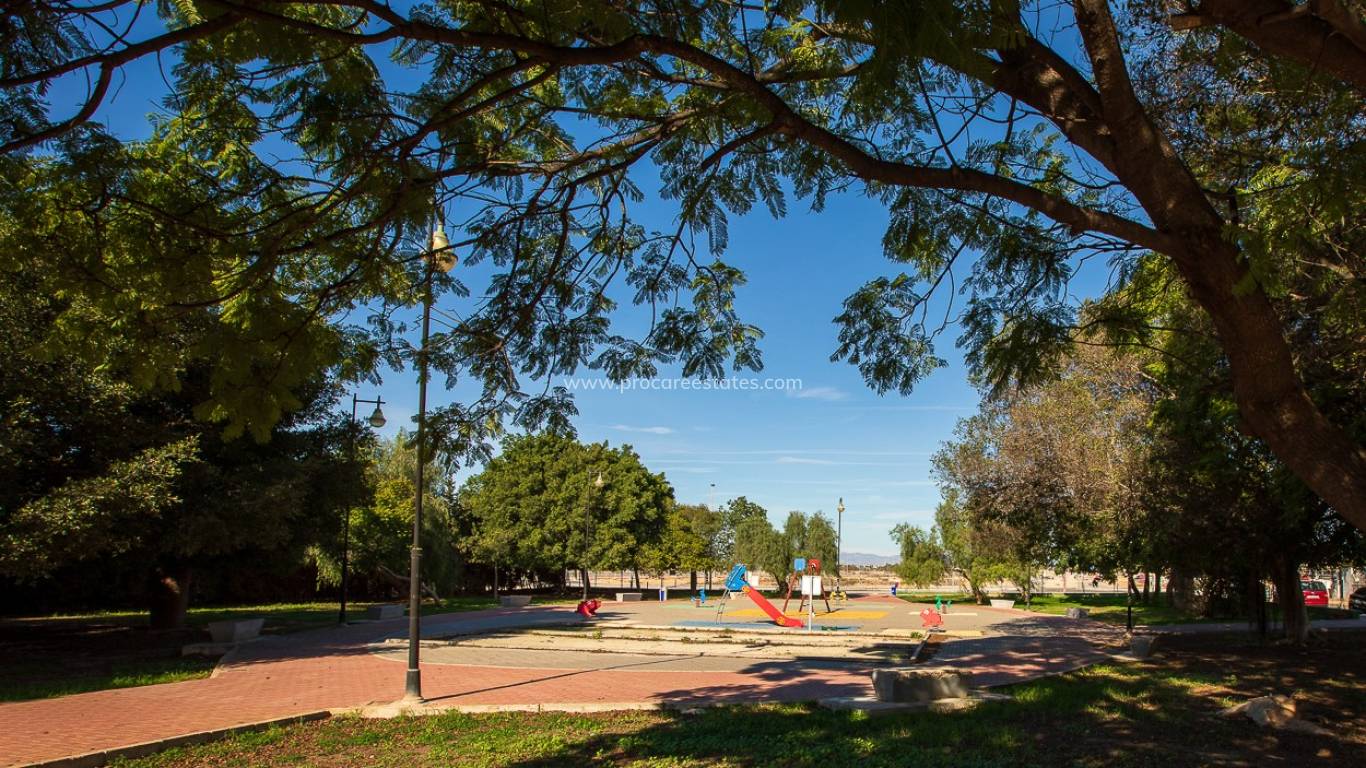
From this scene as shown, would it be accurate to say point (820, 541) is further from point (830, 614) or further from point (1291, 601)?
point (1291, 601)

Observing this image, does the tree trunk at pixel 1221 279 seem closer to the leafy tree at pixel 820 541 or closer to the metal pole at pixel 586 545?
the metal pole at pixel 586 545

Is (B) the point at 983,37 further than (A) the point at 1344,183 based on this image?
No

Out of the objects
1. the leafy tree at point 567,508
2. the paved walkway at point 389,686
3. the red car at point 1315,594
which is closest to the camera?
the paved walkway at point 389,686

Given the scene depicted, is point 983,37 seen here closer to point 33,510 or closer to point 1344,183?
point 1344,183

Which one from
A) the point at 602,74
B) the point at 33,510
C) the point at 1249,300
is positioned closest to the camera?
the point at 1249,300

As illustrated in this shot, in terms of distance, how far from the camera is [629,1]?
5191 millimetres

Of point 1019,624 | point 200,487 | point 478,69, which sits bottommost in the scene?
point 1019,624

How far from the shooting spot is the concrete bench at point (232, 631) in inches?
712

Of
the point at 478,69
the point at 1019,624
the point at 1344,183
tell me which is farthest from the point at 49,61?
the point at 1019,624

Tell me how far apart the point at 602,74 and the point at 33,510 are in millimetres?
12530

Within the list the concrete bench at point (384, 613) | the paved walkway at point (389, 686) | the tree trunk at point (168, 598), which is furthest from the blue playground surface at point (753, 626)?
the tree trunk at point (168, 598)

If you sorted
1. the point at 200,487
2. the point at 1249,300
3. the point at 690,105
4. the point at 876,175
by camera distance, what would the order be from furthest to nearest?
1. the point at 200,487
2. the point at 690,105
3. the point at 876,175
4. the point at 1249,300

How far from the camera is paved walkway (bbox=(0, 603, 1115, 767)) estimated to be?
9.12 meters

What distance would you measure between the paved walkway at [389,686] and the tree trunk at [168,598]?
4.33 metres
